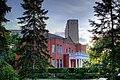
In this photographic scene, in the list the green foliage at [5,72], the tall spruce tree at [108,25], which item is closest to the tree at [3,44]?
the green foliage at [5,72]

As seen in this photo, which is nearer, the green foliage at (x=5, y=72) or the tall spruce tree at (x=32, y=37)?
the green foliage at (x=5, y=72)

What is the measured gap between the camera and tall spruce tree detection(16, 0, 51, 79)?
20.7m

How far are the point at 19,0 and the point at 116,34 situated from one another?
11.3m

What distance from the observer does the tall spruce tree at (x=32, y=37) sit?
67.8 ft

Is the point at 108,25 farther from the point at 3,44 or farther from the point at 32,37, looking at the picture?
the point at 32,37

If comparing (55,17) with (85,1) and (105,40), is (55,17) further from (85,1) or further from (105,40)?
(105,40)

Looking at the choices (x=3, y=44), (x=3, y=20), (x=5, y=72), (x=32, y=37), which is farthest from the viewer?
(x=32, y=37)

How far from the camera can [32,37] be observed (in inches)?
834

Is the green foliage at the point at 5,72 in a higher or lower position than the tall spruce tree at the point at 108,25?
lower

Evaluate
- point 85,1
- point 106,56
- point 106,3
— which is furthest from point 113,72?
point 85,1

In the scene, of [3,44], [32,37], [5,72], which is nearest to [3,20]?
[3,44]

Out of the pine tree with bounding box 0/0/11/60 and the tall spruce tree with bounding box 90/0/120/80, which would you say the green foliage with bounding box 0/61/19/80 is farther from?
the tall spruce tree with bounding box 90/0/120/80

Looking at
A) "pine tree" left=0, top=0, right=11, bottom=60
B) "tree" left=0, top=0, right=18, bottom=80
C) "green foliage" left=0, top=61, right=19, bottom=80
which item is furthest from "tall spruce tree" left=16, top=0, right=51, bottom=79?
"pine tree" left=0, top=0, right=11, bottom=60

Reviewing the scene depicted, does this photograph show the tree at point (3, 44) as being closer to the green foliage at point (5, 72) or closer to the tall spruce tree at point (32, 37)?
the green foliage at point (5, 72)
